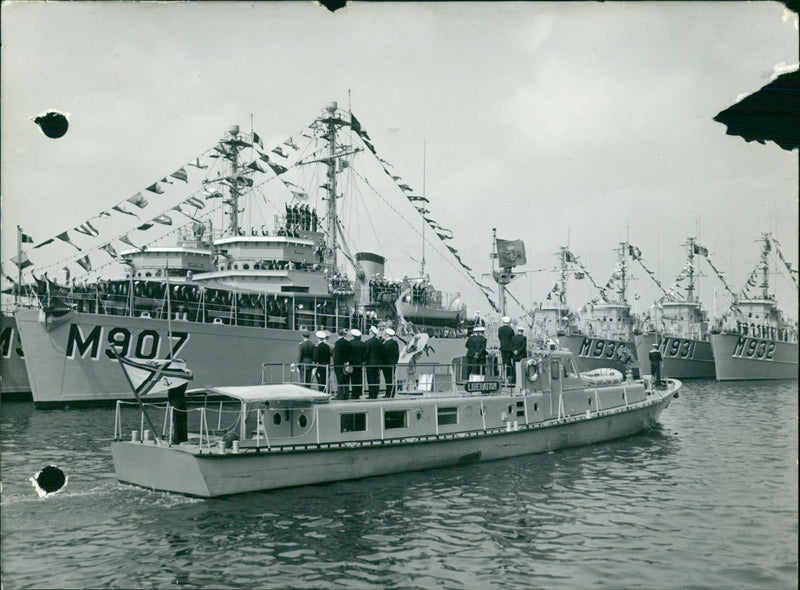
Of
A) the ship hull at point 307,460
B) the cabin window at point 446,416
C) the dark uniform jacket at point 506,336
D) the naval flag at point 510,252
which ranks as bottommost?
the ship hull at point 307,460

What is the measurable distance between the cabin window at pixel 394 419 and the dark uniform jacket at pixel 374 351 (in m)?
1.68

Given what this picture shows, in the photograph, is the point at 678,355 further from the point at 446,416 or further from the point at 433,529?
the point at 433,529

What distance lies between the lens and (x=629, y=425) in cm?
2350

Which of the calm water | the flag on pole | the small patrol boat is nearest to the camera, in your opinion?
the calm water

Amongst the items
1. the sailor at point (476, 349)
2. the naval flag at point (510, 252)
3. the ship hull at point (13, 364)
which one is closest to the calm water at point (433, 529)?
the sailor at point (476, 349)

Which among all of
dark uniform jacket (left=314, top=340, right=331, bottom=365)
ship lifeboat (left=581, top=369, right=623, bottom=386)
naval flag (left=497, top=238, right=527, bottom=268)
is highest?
naval flag (left=497, top=238, right=527, bottom=268)

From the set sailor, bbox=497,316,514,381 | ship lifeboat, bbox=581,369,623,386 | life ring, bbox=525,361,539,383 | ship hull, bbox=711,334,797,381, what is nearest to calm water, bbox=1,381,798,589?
life ring, bbox=525,361,539,383

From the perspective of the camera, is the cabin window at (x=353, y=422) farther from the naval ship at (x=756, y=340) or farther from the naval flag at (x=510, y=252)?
the naval ship at (x=756, y=340)

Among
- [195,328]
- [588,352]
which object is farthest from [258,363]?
[588,352]

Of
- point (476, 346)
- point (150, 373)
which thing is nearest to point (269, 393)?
point (150, 373)

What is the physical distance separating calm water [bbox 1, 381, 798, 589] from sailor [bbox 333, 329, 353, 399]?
2446mm

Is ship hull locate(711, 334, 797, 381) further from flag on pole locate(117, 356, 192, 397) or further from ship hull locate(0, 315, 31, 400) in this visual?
flag on pole locate(117, 356, 192, 397)

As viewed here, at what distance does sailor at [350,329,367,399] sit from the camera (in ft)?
58.0

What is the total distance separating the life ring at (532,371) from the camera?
20.0 m
